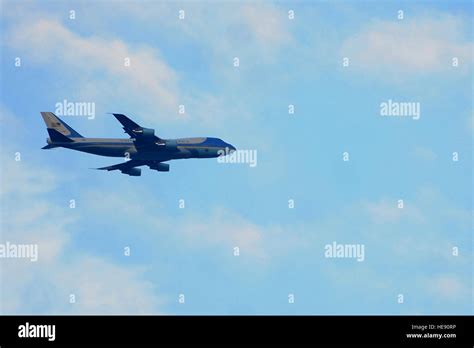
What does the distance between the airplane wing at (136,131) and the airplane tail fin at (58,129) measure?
A: 25.1ft

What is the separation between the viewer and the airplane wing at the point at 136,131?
10975 centimetres

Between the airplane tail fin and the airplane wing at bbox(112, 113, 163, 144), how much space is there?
25.1 feet

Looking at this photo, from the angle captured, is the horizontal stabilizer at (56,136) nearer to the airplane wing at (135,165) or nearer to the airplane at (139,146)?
the airplane at (139,146)

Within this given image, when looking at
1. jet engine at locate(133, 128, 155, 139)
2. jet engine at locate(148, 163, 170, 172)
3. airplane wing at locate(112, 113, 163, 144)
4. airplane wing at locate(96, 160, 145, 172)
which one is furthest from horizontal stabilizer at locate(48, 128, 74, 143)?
jet engine at locate(148, 163, 170, 172)

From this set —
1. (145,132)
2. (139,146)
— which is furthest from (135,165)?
(145,132)

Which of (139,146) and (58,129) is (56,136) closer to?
(58,129)

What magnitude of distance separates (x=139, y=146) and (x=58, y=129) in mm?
9567

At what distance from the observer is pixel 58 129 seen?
4569 inches

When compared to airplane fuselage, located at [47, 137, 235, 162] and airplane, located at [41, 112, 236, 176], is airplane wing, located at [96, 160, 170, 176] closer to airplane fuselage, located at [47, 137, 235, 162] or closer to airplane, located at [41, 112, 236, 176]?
airplane, located at [41, 112, 236, 176]

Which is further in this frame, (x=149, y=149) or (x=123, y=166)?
(x=123, y=166)

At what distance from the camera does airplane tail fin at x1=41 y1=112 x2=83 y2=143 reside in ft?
374

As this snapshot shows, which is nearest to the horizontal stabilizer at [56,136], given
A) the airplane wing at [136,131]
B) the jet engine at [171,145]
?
the airplane wing at [136,131]
